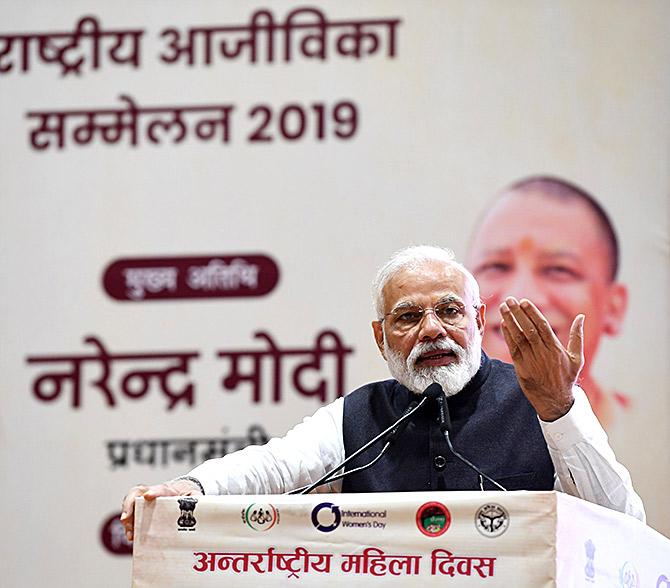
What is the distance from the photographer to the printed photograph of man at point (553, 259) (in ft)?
16.2

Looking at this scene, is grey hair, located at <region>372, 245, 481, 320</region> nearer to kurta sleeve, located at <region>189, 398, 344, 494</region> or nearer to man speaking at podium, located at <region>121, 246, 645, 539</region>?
man speaking at podium, located at <region>121, 246, 645, 539</region>

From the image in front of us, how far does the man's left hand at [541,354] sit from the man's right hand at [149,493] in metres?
0.76

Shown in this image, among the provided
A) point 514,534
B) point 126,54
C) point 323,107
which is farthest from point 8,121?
point 514,534

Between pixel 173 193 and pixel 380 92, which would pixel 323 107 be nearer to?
pixel 380 92

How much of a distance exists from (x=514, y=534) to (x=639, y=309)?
9.03 ft

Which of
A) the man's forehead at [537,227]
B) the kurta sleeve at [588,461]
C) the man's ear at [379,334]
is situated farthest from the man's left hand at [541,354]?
the man's forehead at [537,227]

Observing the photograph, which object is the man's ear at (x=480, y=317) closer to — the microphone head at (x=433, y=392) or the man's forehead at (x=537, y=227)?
the microphone head at (x=433, y=392)

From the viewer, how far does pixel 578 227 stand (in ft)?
16.4

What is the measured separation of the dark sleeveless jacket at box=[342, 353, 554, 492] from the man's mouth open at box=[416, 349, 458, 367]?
0.10 m

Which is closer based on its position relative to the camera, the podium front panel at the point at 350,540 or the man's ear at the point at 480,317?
the podium front panel at the point at 350,540

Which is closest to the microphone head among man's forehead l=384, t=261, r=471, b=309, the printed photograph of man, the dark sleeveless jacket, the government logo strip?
the dark sleeveless jacket

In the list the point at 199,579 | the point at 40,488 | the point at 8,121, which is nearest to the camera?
the point at 199,579

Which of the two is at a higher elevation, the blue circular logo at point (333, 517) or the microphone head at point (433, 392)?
the microphone head at point (433, 392)

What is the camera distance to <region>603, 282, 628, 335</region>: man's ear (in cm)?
490
